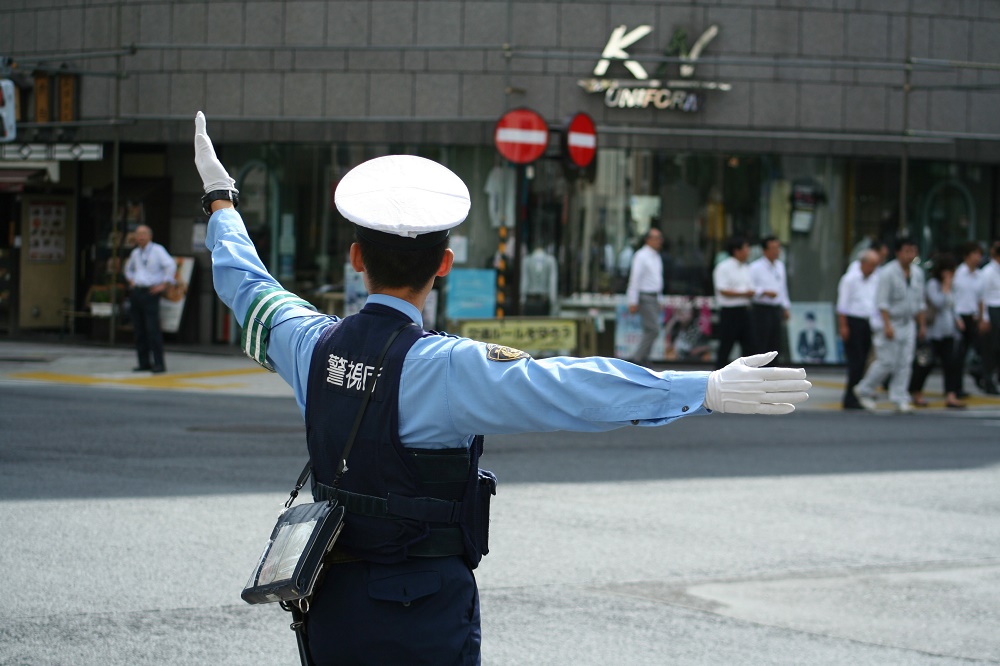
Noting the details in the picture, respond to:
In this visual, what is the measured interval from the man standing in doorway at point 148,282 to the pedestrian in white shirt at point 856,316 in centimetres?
830

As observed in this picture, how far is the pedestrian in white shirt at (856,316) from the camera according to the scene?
14.9 metres

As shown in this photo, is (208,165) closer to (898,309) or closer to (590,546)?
(590,546)

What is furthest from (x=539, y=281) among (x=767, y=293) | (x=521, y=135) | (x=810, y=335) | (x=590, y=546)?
(x=590, y=546)

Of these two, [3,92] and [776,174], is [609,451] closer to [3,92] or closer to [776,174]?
[776,174]

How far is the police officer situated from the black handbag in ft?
0.09

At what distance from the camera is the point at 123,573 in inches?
240

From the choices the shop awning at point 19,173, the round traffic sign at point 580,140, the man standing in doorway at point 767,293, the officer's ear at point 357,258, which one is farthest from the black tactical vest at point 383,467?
the shop awning at point 19,173

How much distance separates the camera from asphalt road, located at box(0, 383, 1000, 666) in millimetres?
5305

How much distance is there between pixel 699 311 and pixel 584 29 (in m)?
4.58

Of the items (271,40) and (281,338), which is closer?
(281,338)

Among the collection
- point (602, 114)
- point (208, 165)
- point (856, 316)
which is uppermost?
point (602, 114)

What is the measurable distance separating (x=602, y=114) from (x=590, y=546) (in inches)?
516

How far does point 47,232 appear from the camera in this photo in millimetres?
23062

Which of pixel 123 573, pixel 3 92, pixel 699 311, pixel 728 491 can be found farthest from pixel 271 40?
pixel 123 573
